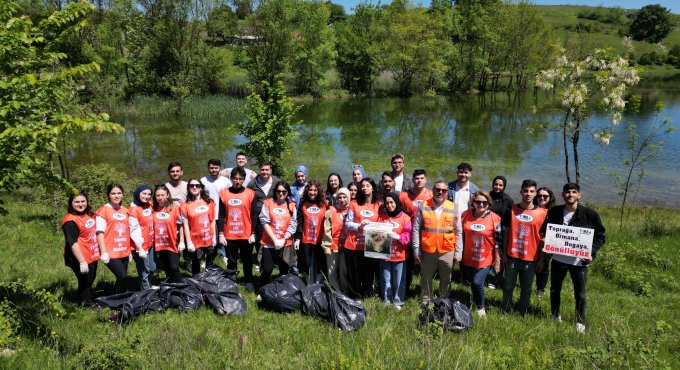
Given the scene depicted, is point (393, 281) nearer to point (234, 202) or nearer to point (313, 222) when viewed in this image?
point (313, 222)

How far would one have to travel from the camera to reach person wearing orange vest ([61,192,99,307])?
215 inches

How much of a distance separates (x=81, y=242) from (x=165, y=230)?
1.08m

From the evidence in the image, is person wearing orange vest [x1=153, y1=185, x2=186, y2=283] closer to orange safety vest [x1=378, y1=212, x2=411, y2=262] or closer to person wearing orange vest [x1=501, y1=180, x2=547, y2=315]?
orange safety vest [x1=378, y1=212, x2=411, y2=262]

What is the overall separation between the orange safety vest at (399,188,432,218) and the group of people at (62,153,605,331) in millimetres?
19

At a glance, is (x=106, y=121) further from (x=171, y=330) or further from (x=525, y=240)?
(x=525, y=240)

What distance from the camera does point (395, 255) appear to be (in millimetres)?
5941

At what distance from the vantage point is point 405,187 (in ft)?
24.1

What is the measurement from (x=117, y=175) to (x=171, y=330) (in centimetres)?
930

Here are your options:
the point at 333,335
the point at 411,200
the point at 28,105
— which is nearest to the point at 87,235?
the point at 28,105

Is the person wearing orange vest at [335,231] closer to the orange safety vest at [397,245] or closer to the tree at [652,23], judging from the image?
the orange safety vest at [397,245]

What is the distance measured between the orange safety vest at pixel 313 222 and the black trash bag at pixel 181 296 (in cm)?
176

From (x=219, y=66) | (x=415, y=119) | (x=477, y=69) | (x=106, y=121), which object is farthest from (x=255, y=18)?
(x=106, y=121)

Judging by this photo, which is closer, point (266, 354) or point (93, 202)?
point (266, 354)

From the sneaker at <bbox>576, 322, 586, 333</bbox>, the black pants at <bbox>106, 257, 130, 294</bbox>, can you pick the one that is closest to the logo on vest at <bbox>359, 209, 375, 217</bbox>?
the sneaker at <bbox>576, 322, 586, 333</bbox>
